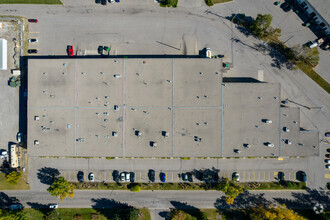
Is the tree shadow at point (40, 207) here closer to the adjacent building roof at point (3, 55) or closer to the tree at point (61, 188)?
the tree at point (61, 188)

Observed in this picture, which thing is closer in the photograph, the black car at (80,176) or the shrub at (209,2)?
the black car at (80,176)

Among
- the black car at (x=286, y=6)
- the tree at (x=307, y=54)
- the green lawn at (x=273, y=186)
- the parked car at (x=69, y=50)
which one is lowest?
the green lawn at (x=273, y=186)

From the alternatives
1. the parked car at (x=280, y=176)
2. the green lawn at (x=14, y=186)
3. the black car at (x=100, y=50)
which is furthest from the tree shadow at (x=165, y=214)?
the black car at (x=100, y=50)

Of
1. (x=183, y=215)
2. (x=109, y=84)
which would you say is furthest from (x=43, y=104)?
(x=183, y=215)

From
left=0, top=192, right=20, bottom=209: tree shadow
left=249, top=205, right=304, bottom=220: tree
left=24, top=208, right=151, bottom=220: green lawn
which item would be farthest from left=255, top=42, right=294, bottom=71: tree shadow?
left=0, top=192, right=20, bottom=209: tree shadow

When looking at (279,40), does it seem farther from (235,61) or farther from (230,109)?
(230,109)
